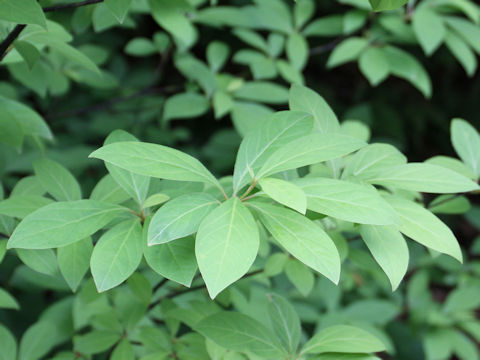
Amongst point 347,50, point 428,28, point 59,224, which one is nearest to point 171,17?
point 347,50

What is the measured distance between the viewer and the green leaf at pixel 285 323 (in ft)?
3.26

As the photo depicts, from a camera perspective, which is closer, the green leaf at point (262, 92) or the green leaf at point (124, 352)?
the green leaf at point (124, 352)

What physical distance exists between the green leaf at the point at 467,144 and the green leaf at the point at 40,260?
3.01 feet

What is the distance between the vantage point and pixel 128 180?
915mm

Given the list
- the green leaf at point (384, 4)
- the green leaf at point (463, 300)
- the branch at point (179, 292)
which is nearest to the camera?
the green leaf at point (384, 4)

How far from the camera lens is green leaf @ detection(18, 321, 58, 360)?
1.31m

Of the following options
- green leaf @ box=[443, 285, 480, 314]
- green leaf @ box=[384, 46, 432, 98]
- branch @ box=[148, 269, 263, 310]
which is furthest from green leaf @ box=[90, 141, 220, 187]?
green leaf @ box=[443, 285, 480, 314]

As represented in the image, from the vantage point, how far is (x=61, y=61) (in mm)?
1951

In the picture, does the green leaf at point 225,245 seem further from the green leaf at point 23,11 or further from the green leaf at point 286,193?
the green leaf at point 23,11

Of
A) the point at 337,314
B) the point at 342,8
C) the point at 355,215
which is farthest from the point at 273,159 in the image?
the point at 342,8

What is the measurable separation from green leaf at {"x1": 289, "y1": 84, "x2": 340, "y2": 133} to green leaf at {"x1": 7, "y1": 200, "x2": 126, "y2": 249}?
407 millimetres

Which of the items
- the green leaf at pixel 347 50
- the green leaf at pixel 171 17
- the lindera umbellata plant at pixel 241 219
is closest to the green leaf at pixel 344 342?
the lindera umbellata plant at pixel 241 219

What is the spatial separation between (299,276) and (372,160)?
0.40m

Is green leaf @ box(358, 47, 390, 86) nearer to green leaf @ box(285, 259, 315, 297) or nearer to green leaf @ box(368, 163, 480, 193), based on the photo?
green leaf @ box(285, 259, 315, 297)
